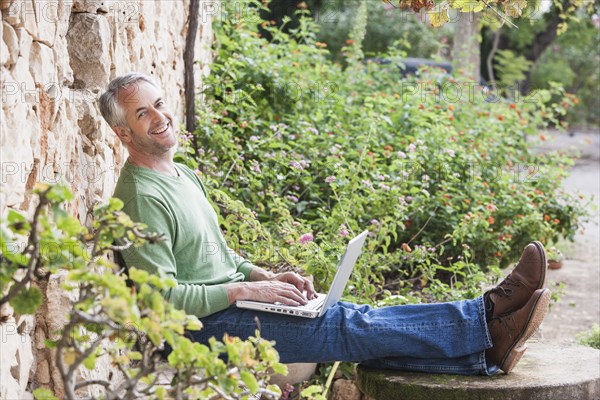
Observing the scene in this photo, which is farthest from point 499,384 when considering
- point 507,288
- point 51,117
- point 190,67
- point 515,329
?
point 190,67

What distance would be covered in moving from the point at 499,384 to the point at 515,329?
22cm

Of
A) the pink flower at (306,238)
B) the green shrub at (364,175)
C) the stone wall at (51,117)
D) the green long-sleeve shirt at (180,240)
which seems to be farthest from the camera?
the green shrub at (364,175)

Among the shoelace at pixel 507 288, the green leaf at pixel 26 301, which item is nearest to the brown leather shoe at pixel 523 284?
the shoelace at pixel 507 288

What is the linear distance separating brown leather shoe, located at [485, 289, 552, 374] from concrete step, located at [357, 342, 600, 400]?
92 millimetres

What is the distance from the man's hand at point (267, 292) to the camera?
2.91m

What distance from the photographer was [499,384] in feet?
10.2

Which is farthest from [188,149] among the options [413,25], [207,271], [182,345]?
[413,25]

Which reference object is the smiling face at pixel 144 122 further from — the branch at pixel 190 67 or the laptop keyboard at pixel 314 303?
the branch at pixel 190 67

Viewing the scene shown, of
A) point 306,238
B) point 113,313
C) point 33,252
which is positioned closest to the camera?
point 113,313

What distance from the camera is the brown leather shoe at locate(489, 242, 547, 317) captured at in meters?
3.10

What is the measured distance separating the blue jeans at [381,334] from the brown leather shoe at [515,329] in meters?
0.04

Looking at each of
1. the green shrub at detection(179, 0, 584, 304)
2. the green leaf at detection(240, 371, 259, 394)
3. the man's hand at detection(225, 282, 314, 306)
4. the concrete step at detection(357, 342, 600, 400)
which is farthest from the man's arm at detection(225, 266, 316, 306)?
the green leaf at detection(240, 371, 259, 394)

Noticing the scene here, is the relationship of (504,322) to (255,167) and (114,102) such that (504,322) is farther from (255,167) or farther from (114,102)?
(255,167)

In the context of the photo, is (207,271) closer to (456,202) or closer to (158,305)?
(158,305)
